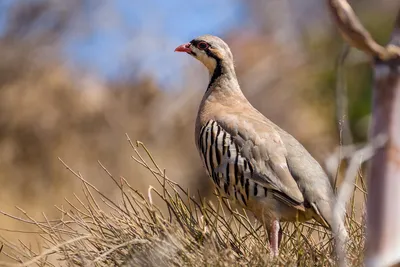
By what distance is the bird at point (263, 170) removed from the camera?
5.67 m

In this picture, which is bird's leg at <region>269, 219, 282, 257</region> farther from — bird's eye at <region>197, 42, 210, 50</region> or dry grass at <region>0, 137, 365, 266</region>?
bird's eye at <region>197, 42, 210, 50</region>

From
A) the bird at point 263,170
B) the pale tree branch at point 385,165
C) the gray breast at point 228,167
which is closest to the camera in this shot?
the pale tree branch at point 385,165

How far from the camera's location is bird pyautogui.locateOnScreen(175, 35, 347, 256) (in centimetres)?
567

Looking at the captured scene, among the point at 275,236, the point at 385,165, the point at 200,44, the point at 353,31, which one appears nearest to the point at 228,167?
the point at 275,236

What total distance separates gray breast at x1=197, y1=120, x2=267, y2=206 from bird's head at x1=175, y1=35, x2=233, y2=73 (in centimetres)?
74

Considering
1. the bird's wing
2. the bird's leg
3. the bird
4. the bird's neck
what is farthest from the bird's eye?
the bird's leg

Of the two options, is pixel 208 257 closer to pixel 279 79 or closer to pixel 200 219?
pixel 200 219

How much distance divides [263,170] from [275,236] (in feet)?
2.34

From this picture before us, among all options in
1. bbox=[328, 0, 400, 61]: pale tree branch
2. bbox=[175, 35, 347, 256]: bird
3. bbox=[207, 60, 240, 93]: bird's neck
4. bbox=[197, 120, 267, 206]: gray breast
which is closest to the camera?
bbox=[328, 0, 400, 61]: pale tree branch

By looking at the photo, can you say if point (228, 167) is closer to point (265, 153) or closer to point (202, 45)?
point (265, 153)

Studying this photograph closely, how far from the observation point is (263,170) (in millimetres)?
5797

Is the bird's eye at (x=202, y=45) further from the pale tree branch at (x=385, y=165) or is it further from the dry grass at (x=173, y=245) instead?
the pale tree branch at (x=385, y=165)

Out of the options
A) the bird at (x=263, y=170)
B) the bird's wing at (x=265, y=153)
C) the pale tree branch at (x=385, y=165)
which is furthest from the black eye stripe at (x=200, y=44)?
the pale tree branch at (x=385, y=165)

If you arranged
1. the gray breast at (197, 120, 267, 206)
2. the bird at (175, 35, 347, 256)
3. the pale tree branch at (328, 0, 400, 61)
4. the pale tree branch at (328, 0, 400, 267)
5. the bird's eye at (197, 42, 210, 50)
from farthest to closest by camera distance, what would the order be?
the bird's eye at (197, 42, 210, 50) < the gray breast at (197, 120, 267, 206) < the bird at (175, 35, 347, 256) < the pale tree branch at (328, 0, 400, 267) < the pale tree branch at (328, 0, 400, 61)
